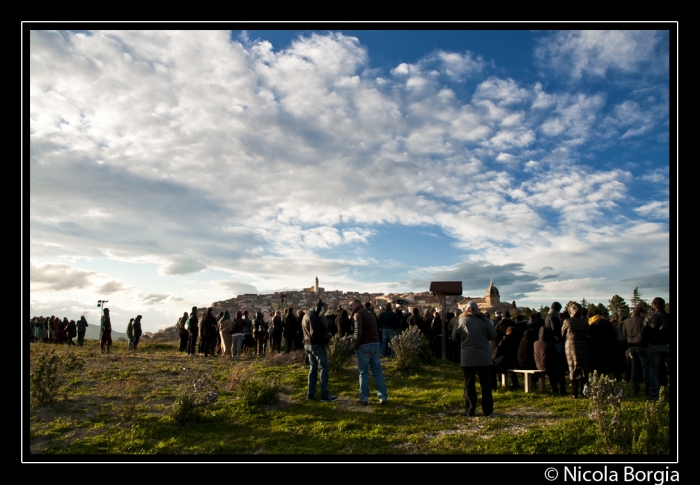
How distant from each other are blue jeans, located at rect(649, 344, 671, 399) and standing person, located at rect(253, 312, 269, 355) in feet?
39.4

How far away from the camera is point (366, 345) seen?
8.54 meters

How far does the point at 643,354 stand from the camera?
905 centimetres

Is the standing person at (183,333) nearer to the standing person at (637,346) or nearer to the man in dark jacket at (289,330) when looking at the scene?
the man in dark jacket at (289,330)

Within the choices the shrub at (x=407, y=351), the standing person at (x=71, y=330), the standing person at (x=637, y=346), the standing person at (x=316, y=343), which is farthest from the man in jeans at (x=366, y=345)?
the standing person at (x=71, y=330)

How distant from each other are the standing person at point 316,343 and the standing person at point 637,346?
20.2ft

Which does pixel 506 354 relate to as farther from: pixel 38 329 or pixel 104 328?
pixel 38 329

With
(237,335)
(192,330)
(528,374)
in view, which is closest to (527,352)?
(528,374)

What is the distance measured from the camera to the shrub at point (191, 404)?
7.62 meters
